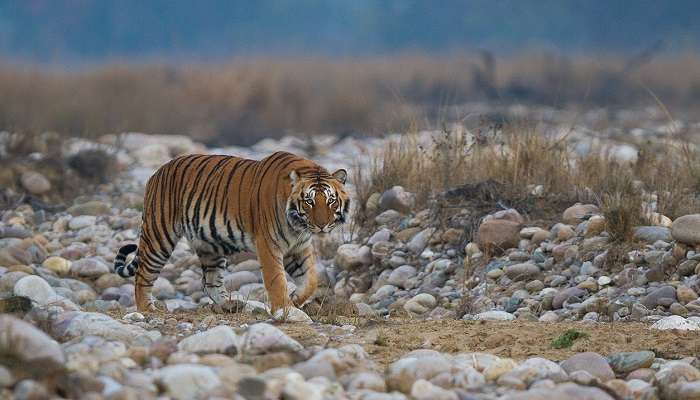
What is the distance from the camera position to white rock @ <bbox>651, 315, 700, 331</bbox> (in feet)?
26.1

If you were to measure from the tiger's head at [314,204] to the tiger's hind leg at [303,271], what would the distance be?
0.37 meters

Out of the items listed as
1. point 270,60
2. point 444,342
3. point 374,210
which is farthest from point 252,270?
point 270,60

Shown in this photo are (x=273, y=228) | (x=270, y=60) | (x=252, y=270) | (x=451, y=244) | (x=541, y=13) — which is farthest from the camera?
(x=541, y=13)

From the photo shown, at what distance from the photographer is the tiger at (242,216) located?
8.83 metres

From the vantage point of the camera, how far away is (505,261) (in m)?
10.5

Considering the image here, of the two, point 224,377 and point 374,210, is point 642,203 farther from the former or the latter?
point 224,377

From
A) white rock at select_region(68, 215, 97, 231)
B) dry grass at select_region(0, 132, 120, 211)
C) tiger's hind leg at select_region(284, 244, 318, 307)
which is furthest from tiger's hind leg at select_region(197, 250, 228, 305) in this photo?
dry grass at select_region(0, 132, 120, 211)

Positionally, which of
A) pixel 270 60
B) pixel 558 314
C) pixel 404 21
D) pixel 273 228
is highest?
pixel 404 21

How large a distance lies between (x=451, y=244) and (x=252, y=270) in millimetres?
2030

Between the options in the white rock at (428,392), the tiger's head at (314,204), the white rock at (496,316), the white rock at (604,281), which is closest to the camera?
the white rock at (428,392)

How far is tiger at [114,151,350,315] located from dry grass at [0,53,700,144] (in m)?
10.8

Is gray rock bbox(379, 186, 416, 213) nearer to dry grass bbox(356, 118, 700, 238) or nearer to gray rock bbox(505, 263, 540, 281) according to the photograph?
dry grass bbox(356, 118, 700, 238)

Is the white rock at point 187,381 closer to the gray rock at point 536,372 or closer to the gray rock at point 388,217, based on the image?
the gray rock at point 536,372

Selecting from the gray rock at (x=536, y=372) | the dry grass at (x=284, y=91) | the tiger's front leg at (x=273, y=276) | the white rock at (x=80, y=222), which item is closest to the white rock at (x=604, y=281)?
the tiger's front leg at (x=273, y=276)
